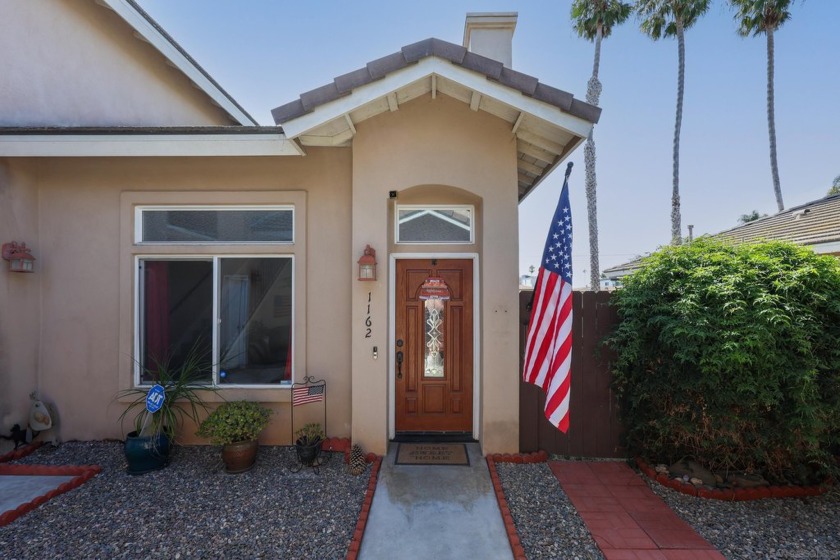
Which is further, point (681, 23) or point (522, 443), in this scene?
point (681, 23)

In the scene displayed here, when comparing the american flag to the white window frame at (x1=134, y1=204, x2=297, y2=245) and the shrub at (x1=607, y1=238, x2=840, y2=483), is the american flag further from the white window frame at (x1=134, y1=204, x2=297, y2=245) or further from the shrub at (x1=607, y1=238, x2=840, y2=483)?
the white window frame at (x1=134, y1=204, x2=297, y2=245)

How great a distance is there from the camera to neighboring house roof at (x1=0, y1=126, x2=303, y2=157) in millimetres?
4312

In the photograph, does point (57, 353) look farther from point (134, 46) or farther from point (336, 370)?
point (134, 46)

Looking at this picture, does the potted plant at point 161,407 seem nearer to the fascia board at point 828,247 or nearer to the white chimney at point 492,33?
the white chimney at point 492,33

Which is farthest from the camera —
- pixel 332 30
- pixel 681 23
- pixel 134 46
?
pixel 681 23

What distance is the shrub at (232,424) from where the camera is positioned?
13.8 feet

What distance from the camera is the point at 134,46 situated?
22.1 feet

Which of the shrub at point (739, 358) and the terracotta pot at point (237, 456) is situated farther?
the terracotta pot at point (237, 456)

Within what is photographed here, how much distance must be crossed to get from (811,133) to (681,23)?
8636mm

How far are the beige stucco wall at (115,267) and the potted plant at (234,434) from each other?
505 millimetres

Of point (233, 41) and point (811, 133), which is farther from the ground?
point (811, 133)

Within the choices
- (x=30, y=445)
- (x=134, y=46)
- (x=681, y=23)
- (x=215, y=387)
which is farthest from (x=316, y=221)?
(x=681, y=23)

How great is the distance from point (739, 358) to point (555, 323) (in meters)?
1.64

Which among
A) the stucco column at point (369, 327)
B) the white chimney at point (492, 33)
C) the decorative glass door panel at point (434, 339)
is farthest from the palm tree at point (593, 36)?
the stucco column at point (369, 327)
